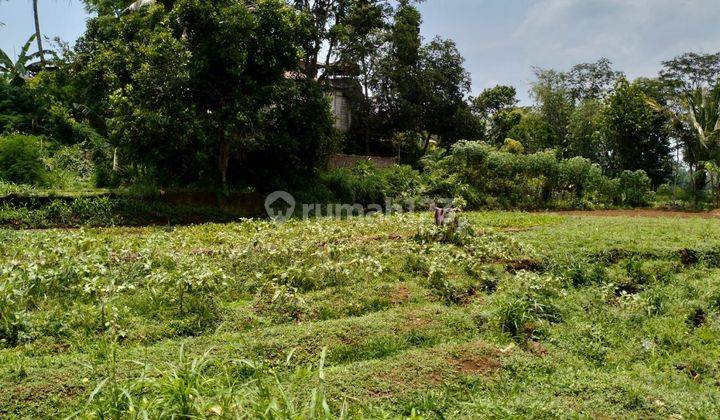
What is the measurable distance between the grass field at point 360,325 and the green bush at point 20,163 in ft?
16.9

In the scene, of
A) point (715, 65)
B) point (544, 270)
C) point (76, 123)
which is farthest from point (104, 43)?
point (715, 65)

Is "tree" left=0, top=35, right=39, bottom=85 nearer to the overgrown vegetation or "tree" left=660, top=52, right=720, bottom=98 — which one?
the overgrown vegetation

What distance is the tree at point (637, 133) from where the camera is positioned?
22.3 meters

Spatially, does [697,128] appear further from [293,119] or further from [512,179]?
[293,119]

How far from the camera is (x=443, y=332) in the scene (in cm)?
527

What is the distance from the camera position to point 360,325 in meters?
5.20

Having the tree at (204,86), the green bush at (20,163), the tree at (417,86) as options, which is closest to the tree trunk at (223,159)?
the tree at (204,86)

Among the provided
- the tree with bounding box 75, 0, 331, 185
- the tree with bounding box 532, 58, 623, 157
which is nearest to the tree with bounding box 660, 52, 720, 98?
the tree with bounding box 532, 58, 623, 157

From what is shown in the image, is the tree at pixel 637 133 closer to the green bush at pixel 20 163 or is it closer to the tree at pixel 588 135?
the tree at pixel 588 135

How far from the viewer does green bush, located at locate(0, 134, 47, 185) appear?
12.9 metres

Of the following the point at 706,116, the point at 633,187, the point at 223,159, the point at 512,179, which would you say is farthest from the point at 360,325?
the point at 706,116

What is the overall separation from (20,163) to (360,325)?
11302 millimetres

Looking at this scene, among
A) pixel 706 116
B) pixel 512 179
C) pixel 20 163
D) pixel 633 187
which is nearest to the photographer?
pixel 20 163

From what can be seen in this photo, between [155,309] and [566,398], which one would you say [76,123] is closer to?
[155,309]
